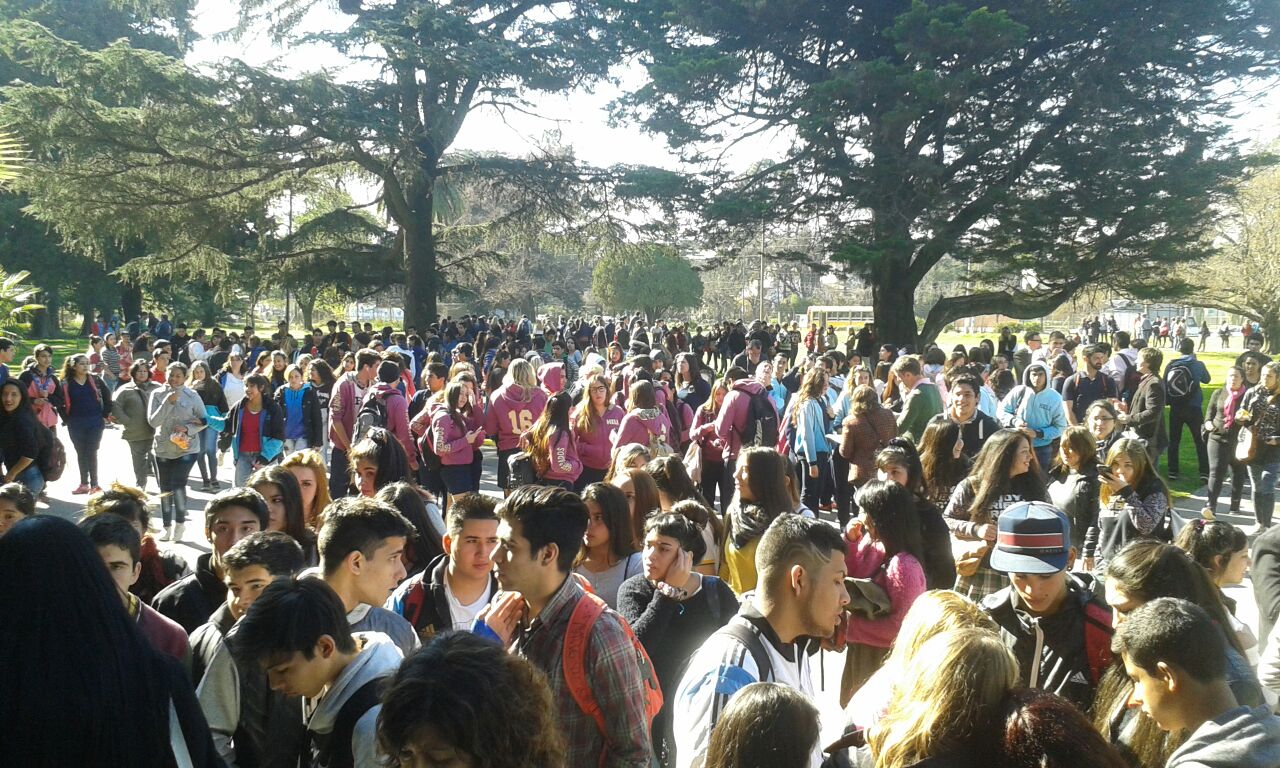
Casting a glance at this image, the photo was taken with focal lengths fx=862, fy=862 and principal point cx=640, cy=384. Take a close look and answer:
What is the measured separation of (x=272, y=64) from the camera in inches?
882

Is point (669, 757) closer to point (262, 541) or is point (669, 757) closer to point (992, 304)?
point (262, 541)

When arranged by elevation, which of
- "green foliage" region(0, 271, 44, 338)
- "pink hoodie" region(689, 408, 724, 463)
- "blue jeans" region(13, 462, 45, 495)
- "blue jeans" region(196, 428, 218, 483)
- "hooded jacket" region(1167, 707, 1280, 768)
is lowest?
"blue jeans" region(196, 428, 218, 483)

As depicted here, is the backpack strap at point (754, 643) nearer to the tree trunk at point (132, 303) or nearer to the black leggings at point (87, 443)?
the black leggings at point (87, 443)

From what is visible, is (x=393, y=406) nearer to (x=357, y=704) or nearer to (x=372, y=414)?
(x=372, y=414)

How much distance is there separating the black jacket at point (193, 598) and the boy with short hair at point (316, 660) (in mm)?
1315

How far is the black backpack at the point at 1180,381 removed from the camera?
459 inches

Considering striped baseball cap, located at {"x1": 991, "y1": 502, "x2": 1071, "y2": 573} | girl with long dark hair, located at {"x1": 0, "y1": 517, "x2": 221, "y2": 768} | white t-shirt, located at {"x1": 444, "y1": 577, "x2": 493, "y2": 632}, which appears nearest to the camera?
girl with long dark hair, located at {"x1": 0, "y1": 517, "x2": 221, "y2": 768}

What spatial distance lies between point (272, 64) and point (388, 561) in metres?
22.6

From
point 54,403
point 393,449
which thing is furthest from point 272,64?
point 393,449

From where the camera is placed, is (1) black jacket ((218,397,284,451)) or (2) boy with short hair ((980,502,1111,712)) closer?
(2) boy with short hair ((980,502,1111,712))

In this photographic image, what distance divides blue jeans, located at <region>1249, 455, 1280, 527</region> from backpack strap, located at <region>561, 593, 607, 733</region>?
8.83 m

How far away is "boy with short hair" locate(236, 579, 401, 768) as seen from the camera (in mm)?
2443

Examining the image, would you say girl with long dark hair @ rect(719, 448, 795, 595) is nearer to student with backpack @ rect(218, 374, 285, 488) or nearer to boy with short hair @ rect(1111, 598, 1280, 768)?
boy with short hair @ rect(1111, 598, 1280, 768)

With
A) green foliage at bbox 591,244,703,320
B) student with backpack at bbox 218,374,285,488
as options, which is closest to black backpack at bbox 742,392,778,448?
student with backpack at bbox 218,374,285,488
